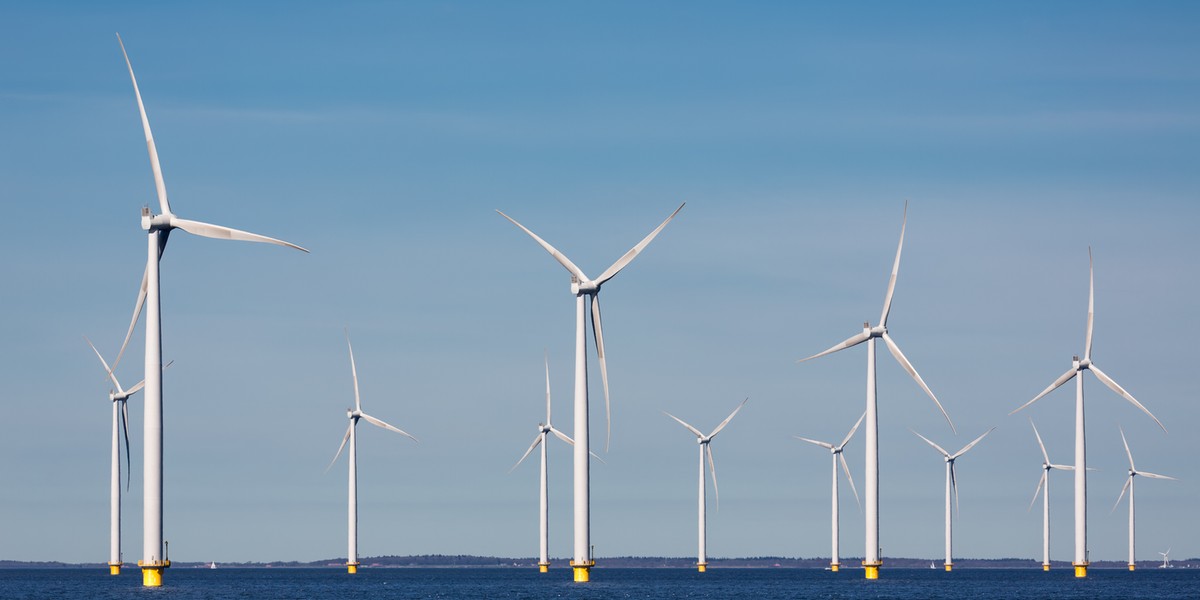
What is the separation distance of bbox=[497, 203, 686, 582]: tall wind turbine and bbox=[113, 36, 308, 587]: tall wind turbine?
18.8 m

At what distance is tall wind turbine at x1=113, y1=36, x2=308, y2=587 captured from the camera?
82438mm

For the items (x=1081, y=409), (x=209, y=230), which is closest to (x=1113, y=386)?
(x=1081, y=409)

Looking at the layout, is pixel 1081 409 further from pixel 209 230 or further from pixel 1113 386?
pixel 209 230

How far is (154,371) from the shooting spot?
8269 centimetres

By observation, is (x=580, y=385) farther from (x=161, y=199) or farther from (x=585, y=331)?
(x=161, y=199)

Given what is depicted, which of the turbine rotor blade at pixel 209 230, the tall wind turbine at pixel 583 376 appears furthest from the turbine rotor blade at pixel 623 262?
the turbine rotor blade at pixel 209 230

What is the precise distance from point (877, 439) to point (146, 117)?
2334 inches

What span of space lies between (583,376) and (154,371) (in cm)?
3004

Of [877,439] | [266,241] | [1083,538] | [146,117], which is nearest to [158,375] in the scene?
[266,241]

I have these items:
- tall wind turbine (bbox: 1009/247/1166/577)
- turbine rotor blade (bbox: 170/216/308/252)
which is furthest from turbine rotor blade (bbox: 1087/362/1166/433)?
turbine rotor blade (bbox: 170/216/308/252)

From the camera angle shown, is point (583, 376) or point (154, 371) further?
point (583, 376)

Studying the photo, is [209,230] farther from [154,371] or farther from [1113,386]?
[1113,386]

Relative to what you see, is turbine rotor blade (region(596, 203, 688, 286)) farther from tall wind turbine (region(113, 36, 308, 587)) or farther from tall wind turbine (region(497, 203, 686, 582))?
tall wind turbine (region(113, 36, 308, 587))

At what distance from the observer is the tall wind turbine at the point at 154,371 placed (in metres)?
82.4
